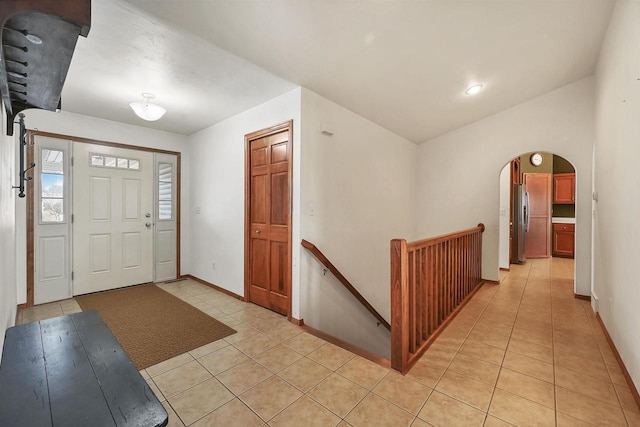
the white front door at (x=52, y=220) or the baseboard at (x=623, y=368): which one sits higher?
the white front door at (x=52, y=220)

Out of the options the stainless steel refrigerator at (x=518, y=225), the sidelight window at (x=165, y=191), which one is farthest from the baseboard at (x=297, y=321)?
the stainless steel refrigerator at (x=518, y=225)

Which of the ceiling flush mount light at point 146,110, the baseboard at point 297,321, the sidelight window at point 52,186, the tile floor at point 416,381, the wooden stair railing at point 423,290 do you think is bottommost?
the tile floor at point 416,381

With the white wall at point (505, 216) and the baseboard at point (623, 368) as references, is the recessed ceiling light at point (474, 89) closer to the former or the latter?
the white wall at point (505, 216)

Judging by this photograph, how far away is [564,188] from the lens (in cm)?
688

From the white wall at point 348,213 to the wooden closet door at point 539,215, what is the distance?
167 inches

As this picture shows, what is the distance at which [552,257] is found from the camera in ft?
22.4

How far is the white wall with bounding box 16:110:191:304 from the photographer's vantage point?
334 centimetres

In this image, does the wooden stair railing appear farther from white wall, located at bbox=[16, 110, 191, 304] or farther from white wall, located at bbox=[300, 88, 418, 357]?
white wall, located at bbox=[16, 110, 191, 304]

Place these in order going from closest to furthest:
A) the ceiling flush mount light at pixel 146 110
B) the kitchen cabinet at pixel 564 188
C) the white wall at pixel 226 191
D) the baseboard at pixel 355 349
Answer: the baseboard at pixel 355 349
the ceiling flush mount light at pixel 146 110
the white wall at pixel 226 191
the kitchen cabinet at pixel 564 188

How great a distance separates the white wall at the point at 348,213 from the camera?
3025 mm

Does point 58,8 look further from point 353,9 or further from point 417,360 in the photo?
point 417,360

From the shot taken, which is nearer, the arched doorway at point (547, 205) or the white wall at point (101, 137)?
the white wall at point (101, 137)

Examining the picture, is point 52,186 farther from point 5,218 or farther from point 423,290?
point 423,290

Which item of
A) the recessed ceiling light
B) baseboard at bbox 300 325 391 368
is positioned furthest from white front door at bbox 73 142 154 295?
the recessed ceiling light
